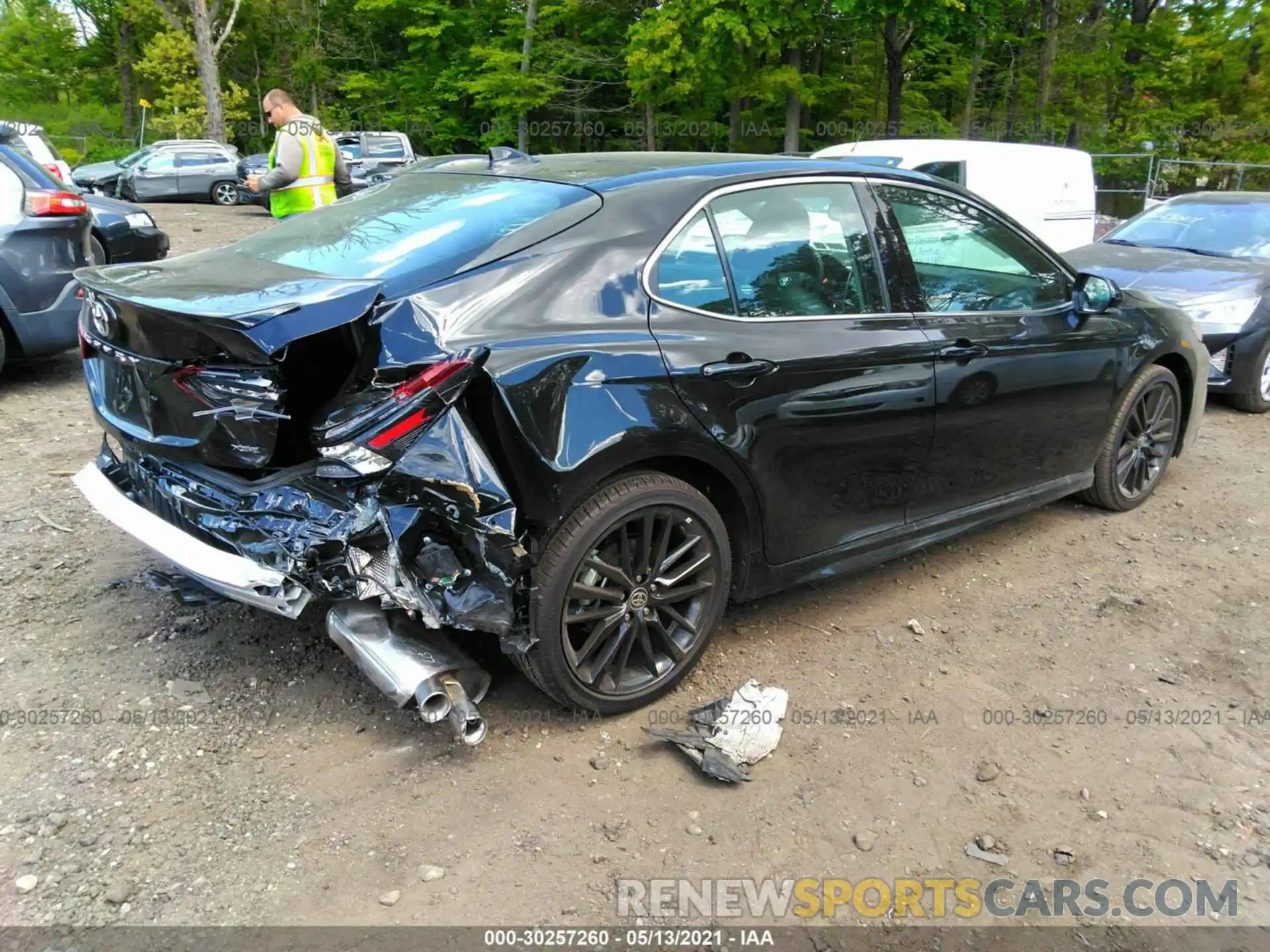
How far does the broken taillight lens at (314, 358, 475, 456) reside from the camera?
264cm

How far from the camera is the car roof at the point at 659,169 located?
3346 mm

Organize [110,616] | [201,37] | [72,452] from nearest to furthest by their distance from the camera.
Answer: [110,616], [72,452], [201,37]

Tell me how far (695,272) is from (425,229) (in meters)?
0.92

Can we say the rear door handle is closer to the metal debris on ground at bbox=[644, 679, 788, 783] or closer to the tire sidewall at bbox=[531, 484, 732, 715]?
the tire sidewall at bbox=[531, 484, 732, 715]

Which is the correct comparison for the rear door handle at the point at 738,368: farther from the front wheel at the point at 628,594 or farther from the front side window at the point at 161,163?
the front side window at the point at 161,163

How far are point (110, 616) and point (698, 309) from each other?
8.36 feet

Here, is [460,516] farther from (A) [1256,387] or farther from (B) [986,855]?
(A) [1256,387]

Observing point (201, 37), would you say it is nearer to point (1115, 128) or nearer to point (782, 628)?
point (1115, 128)

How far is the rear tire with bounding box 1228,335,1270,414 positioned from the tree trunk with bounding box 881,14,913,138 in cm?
1689

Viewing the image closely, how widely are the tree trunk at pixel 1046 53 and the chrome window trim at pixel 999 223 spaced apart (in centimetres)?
2407

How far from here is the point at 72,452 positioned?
5.47 meters

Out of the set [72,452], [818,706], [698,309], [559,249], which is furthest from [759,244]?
[72,452]

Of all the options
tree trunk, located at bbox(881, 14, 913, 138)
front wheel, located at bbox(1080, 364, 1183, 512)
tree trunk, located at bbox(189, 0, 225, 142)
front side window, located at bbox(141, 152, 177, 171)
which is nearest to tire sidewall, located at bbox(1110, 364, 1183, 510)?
front wheel, located at bbox(1080, 364, 1183, 512)

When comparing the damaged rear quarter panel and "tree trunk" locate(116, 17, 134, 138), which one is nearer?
the damaged rear quarter panel
